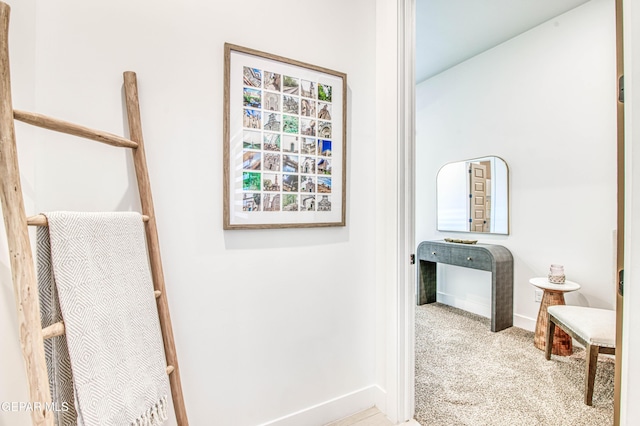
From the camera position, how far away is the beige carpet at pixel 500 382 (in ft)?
5.57

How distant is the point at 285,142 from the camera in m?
1.46

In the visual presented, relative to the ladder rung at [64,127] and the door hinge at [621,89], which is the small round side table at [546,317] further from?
the ladder rung at [64,127]

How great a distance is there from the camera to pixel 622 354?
0.84 m

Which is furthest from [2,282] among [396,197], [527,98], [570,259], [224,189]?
[527,98]

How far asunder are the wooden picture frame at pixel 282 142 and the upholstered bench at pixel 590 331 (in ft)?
5.44

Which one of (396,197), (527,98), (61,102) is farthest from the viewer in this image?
(527,98)

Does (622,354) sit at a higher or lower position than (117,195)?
lower

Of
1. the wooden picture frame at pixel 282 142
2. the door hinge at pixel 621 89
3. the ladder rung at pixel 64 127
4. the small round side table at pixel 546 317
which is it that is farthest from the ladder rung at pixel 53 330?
the small round side table at pixel 546 317

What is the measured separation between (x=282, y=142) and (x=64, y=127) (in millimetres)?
819

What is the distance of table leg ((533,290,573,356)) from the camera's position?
240 centimetres

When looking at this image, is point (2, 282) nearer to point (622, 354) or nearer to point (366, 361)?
point (366, 361)

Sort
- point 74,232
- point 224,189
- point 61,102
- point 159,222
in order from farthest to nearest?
point 224,189 → point 159,222 → point 61,102 → point 74,232

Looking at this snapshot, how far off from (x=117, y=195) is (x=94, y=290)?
44cm

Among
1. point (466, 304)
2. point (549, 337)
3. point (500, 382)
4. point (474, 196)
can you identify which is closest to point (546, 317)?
point (549, 337)
